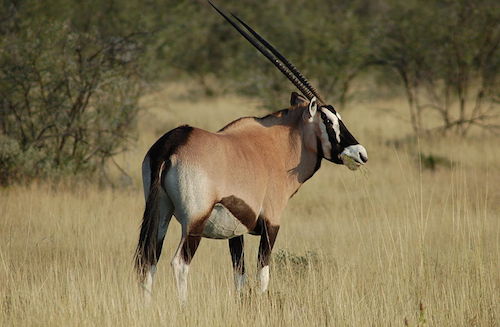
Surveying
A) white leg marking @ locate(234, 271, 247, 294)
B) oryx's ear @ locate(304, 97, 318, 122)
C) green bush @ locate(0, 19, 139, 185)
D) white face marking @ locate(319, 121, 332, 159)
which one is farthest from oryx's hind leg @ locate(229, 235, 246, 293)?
green bush @ locate(0, 19, 139, 185)

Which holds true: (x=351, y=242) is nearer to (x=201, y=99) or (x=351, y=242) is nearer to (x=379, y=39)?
(x=379, y=39)

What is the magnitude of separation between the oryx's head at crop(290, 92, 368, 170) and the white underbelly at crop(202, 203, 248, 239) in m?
0.94

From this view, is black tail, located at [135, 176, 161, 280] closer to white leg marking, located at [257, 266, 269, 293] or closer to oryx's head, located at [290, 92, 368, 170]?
white leg marking, located at [257, 266, 269, 293]

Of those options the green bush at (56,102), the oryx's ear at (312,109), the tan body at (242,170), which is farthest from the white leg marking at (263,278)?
the green bush at (56,102)

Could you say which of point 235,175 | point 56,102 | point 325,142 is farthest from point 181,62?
point 235,175

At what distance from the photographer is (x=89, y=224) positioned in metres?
7.76

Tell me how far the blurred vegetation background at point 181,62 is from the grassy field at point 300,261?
858 mm

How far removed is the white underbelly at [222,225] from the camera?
491cm

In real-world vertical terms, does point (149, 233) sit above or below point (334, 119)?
below

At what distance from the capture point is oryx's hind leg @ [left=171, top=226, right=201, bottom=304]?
15.5 feet

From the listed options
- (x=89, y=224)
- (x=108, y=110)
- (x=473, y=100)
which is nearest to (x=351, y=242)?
(x=89, y=224)

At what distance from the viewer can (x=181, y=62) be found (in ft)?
87.0

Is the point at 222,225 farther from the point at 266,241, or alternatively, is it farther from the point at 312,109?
the point at 312,109

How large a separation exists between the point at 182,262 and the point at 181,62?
2220cm
